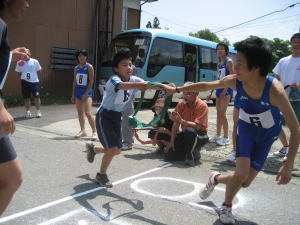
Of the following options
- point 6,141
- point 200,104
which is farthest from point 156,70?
point 6,141

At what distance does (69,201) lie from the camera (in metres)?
3.84

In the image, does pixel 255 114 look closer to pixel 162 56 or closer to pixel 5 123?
pixel 5 123

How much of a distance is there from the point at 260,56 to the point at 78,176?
3.03m

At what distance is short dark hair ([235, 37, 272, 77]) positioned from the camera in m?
2.96

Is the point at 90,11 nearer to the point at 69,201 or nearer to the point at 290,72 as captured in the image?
the point at 290,72

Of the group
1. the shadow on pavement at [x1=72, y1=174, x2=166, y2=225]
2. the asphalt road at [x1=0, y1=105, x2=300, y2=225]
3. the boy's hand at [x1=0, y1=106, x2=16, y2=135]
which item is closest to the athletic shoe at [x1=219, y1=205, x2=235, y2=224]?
the asphalt road at [x1=0, y1=105, x2=300, y2=225]

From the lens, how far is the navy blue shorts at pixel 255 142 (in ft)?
10.8

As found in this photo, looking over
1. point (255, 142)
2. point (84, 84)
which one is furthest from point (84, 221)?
point (84, 84)

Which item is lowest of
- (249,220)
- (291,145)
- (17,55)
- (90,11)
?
(249,220)

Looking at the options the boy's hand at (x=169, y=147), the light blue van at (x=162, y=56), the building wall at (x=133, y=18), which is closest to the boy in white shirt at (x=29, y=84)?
the light blue van at (x=162, y=56)

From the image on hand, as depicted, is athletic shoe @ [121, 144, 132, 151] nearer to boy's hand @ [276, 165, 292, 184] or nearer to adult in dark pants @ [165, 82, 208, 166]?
adult in dark pants @ [165, 82, 208, 166]

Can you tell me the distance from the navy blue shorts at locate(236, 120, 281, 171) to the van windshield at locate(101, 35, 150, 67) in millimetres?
9186

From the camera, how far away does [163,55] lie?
42.7 ft

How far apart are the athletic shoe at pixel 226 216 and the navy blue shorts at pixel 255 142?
20.1 inches
